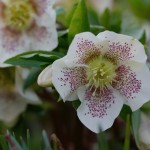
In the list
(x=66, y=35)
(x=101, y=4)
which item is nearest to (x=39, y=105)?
(x=66, y=35)

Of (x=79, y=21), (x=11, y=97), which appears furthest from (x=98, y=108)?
(x=11, y=97)

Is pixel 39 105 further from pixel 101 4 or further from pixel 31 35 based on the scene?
pixel 101 4

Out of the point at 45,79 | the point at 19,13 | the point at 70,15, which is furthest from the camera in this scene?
the point at 19,13

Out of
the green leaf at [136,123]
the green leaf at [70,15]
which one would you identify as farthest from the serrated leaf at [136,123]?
the green leaf at [70,15]

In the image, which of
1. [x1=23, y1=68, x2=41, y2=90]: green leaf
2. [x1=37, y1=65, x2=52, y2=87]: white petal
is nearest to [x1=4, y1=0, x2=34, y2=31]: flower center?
[x1=23, y1=68, x2=41, y2=90]: green leaf

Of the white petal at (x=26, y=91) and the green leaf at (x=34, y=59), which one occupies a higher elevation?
the green leaf at (x=34, y=59)

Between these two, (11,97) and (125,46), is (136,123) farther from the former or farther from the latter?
(11,97)

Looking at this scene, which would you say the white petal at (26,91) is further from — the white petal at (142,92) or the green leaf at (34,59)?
the white petal at (142,92)
